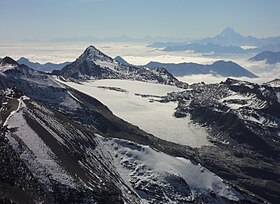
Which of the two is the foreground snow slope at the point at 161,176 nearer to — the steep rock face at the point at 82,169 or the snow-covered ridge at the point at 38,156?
the steep rock face at the point at 82,169

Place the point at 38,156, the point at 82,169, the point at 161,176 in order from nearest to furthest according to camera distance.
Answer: the point at 38,156 → the point at 82,169 → the point at 161,176

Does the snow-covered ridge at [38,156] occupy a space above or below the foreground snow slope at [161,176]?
above

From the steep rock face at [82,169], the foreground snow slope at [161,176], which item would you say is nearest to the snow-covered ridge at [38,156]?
the steep rock face at [82,169]

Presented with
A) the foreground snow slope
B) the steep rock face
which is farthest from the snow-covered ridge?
the foreground snow slope

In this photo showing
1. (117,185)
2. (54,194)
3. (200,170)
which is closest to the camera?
(54,194)

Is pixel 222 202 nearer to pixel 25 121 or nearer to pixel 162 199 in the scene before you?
pixel 162 199

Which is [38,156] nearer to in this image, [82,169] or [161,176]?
[82,169]

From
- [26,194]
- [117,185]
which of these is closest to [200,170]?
[117,185]

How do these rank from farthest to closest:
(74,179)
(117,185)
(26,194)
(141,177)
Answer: (141,177) → (117,185) → (74,179) → (26,194)

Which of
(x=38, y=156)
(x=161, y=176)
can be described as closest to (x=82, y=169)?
(x=38, y=156)

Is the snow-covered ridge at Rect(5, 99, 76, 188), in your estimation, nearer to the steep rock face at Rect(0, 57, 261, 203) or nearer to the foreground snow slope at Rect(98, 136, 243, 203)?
the steep rock face at Rect(0, 57, 261, 203)

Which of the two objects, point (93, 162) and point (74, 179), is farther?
point (93, 162)
